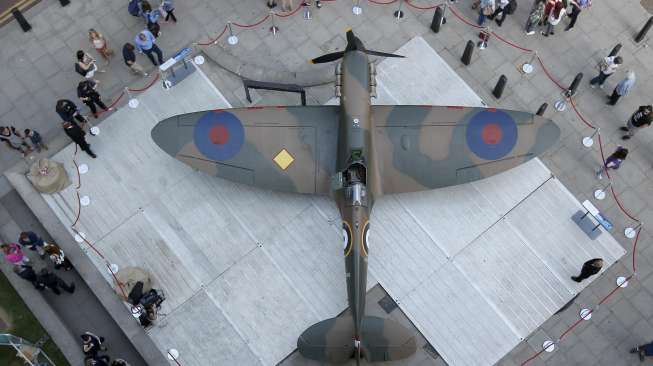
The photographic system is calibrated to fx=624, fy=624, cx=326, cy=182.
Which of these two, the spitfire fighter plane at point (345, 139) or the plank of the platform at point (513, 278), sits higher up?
the spitfire fighter plane at point (345, 139)

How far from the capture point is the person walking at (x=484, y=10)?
23.5 meters

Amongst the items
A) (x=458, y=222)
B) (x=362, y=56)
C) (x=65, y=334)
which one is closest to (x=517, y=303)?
(x=458, y=222)

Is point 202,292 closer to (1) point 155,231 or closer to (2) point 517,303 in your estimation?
(1) point 155,231

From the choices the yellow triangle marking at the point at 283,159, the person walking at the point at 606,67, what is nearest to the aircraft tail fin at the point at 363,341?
the yellow triangle marking at the point at 283,159

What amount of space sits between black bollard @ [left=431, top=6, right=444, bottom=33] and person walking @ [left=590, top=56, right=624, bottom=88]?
20.1 ft

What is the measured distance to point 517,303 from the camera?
68.0 ft

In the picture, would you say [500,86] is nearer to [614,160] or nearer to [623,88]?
[623,88]

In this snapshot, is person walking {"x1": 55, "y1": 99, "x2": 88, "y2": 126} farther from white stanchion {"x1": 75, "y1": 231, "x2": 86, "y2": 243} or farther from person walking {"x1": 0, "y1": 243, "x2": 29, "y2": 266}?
person walking {"x1": 0, "y1": 243, "x2": 29, "y2": 266}

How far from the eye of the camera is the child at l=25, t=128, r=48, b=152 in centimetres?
2189

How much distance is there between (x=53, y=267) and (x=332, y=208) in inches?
392

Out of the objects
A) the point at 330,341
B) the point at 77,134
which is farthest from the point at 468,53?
the point at 77,134

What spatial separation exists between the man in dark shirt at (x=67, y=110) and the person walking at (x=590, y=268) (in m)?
18.1

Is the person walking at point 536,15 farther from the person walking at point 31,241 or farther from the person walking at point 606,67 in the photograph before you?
the person walking at point 31,241

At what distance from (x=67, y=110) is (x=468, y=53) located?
1458 centimetres
